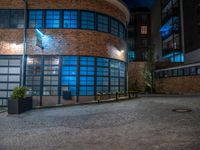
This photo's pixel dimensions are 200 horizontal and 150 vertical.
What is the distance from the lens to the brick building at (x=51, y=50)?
14188 millimetres

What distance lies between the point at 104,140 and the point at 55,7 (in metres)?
13.1

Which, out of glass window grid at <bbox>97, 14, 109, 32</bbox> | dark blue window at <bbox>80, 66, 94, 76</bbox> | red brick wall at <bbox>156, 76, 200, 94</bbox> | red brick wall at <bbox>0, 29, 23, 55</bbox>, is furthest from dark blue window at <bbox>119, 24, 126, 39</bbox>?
red brick wall at <bbox>156, 76, 200, 94</bbox>

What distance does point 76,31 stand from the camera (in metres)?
14.7

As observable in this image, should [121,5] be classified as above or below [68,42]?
above

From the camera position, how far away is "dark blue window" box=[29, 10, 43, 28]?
14.6 metres

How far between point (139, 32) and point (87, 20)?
1207 inches

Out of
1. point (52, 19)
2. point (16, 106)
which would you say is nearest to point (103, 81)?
point (52, 19)

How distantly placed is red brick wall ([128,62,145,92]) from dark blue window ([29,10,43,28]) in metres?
15.8

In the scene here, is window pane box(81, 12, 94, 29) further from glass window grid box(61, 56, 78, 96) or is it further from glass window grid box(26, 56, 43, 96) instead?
glass window grid box(26, 56, 43, 96)

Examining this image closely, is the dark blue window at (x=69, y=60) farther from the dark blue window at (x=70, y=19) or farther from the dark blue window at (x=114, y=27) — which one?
the dark blue window at (x=114, y=27)

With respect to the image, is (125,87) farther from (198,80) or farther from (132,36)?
(132,36)

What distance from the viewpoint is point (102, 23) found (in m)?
16.1

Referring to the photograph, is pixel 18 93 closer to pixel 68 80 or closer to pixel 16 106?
pixel 16 106

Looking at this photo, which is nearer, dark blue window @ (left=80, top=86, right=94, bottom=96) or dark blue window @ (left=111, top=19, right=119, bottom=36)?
dark blue window @ (left=80, top=86, right=94, bottom=96)
